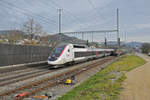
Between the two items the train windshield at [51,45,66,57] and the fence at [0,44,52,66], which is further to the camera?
the fence at [0,44,52,66]

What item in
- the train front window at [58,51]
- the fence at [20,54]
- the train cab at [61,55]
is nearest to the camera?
the train cab at [61,55]

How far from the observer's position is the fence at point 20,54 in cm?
1742

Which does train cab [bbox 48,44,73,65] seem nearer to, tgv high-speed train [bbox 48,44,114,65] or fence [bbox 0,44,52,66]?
tgv high-speed train [bbox 48,44,114,65]

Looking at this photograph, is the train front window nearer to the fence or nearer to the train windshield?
the train windshield

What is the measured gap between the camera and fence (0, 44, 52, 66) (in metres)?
17.4

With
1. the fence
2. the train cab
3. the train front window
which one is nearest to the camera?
the train cab

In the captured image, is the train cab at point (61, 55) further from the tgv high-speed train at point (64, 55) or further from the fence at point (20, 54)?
the fence at point (20, 54)

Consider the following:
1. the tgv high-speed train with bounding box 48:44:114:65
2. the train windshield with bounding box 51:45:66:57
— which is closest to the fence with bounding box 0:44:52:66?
the tgv high-speed train with bounding box 48:44:114:65

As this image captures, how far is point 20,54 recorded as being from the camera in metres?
19.9

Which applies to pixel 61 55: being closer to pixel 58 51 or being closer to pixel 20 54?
pixel 58 51

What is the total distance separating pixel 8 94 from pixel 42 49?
58.6ft

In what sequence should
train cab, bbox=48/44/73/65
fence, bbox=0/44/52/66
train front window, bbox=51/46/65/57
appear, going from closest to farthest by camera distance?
train cab, bbox=48/44/73/65, train front window, bbox=51/46/65/57, fence, bbox=0/44/52/66

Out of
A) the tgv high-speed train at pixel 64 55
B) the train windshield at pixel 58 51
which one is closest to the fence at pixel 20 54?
the tgv high-speed train at pixel 64 55

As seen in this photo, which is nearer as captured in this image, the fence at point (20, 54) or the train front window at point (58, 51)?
the train front window at point (58, 51)
